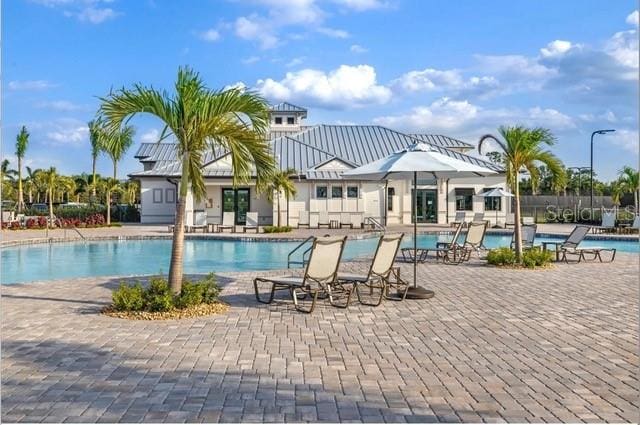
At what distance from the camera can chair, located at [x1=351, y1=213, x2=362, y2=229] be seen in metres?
29.6

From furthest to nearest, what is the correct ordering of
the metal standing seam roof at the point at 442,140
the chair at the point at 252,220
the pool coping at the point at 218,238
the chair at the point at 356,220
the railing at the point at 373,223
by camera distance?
the metal standing seam roof at the point at 442,140, the chair at the point at 356,220, the chair at the point at 252,220, the railing at the point at 373,223, the pool coping at the point at 218,238

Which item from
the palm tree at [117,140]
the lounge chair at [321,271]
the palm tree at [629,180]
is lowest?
the lounge chair at [321,271]

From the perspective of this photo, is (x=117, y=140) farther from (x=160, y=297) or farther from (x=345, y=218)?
(x=345, y=218)

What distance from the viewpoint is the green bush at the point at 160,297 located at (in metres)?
7.14

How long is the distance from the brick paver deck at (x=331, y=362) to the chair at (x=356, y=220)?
21.0 metres

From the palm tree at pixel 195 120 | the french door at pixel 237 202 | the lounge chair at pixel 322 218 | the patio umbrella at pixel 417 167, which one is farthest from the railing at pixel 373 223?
the palm tree at pixel 195 120

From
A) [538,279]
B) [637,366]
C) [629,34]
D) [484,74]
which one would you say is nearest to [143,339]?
[637,366]

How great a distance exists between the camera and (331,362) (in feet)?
16.6

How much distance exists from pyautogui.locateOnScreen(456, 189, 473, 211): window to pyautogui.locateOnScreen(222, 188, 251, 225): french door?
12103mm

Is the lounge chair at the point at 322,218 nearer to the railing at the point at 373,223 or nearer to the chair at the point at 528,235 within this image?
the railing at the point at 373,223

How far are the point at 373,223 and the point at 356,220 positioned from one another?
148 cm

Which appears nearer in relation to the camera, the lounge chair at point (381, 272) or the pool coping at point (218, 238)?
the lounge chair at point (381, 272)

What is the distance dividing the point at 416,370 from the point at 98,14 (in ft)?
25.2

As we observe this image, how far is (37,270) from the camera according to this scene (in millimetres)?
14422
